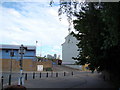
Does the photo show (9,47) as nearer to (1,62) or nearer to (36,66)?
(1,62)

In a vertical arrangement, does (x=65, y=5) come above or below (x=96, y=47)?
above

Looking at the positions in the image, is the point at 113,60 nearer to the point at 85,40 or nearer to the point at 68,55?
the point at 85,40

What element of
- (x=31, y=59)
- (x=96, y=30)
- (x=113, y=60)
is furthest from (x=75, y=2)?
(x=31, y=59)

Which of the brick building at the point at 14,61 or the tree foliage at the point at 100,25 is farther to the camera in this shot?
the brick building at the point at 14,61

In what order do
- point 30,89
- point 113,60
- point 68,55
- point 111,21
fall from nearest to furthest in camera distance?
point 111,21 < point 113,60 < point 30,89 < point 68,55

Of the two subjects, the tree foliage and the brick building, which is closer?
the tree foliage

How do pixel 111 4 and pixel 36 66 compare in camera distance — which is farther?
pixel 36 66

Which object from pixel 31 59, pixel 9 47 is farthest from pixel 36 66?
pixel 9 47

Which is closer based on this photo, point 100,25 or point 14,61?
point 100,25

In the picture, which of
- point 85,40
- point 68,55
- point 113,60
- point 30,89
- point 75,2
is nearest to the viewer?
point 75,2

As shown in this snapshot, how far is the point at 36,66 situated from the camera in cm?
5288

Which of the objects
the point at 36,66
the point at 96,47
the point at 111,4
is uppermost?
the point at 111,4

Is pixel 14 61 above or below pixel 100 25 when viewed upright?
below

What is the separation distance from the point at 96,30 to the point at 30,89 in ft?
24.4
